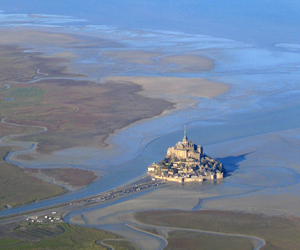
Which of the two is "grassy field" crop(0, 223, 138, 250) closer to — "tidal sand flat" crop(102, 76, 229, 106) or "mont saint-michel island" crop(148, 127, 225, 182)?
"mont saint-michel island" crop(148, 127, 225, 182)

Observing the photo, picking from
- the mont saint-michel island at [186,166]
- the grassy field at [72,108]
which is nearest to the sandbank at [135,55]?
the grassy field at [72,108]

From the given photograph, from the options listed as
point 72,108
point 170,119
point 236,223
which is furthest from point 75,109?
point 236,223

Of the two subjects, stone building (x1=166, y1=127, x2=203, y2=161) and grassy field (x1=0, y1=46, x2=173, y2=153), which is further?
grassy field (x1=0, y1=46, x2=173, y2=153)

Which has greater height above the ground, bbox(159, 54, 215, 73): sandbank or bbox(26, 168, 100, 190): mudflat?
bbox(159, 54, 215, 73): sandbank

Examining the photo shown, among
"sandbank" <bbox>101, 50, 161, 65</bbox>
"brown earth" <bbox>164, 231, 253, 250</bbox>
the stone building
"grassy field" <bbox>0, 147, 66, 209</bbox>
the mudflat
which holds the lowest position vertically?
"grassy field" <bbox>0, 147, 66, 209</bbox>

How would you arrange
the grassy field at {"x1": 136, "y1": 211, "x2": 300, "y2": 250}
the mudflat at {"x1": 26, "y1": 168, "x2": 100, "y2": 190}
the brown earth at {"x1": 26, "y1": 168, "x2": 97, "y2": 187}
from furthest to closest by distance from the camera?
the brown earth at {"x1": 26, "y1": 168, "x2": 97, "y2": 187}
the mudflat at {"x1": 26, "y1": 168, "x2": 100, "y2": 190}
the grassy field at {"x1": 136, "y1": 211, "x2": 300, "y2": 250}

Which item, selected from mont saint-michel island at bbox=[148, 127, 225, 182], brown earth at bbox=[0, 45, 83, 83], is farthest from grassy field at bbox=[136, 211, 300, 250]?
brown earth at bbox=[0, 45, 83, 83]

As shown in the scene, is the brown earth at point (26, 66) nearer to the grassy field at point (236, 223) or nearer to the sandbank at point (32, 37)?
the sandbank at point (32, 37)
